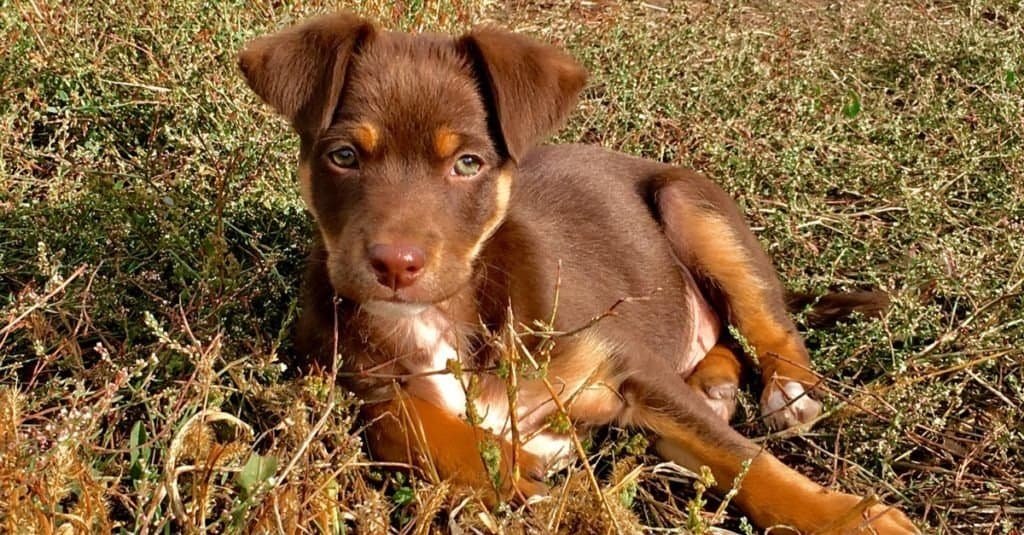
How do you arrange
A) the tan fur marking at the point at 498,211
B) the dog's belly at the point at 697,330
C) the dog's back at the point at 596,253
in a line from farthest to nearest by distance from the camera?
the dog's belly at the point at 697,330 < the dog's back at the point at 596,253 < the tan fur marking at the point at 498,211

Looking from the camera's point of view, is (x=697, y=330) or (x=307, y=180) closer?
(x=307, y=180)

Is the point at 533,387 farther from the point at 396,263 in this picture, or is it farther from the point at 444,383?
the point at 396,263

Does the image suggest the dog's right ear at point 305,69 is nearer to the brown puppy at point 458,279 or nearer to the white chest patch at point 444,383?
the brown puppy at point 458,279

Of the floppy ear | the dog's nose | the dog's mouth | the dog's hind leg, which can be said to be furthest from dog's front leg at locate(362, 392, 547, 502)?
the dog's hind leg

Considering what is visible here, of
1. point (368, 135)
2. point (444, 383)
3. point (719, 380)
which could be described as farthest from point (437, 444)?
point (719, 380)

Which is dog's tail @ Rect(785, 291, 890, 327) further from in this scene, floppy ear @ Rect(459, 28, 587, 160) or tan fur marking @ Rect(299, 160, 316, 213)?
tan fur marking @ Rect(299, 160, 316, 213)

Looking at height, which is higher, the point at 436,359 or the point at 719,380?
the point at 436,359

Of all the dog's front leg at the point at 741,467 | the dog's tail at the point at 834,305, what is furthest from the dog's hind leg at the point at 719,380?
the dog's front leg at the point at 741,467
